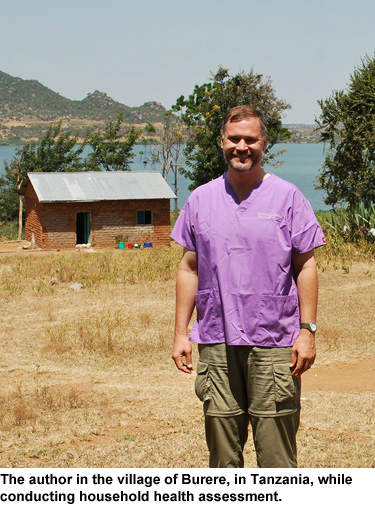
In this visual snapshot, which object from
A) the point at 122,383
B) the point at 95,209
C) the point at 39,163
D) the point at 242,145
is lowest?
the point at 122,383

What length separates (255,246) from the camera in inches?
133

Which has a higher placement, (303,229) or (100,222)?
(303,229)

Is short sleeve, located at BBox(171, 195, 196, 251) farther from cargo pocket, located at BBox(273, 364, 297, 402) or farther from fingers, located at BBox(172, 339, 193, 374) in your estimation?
cargo pocket, located at BBox(273, 364, 297, 402)

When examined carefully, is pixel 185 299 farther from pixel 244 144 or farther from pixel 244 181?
Answer: pixel 244 144

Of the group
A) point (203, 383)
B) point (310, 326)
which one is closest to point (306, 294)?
point (310, 326)

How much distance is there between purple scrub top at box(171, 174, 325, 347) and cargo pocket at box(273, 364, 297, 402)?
4.7 inches

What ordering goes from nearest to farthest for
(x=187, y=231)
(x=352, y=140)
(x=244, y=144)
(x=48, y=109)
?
(x=244, y=144) → (x=187, y=231) → (x=352, y=140) → (x=48, y=109)

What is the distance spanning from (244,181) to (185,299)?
2.15ft

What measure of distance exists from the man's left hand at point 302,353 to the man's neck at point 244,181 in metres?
0.72

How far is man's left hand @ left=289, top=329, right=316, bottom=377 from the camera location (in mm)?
3385

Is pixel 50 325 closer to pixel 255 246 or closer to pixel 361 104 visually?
pixel 255 246

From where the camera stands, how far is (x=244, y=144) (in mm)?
3473

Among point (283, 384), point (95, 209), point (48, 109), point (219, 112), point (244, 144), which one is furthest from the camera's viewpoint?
point (48, 109)

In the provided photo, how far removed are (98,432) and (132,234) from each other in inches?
935
